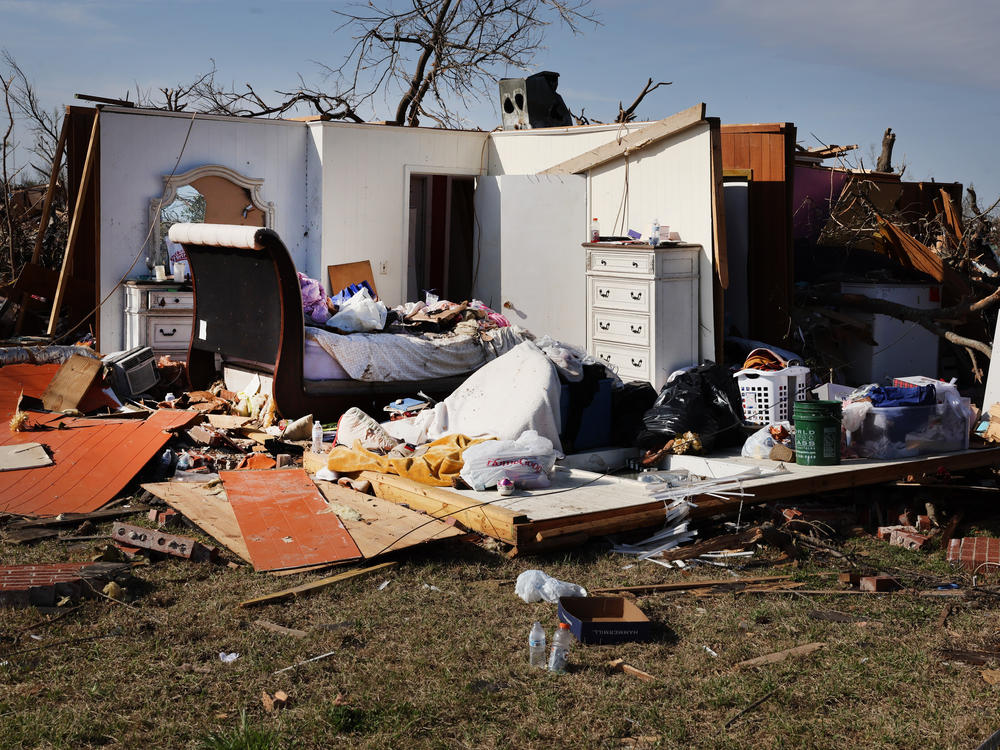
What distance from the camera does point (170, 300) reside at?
9.46 meters

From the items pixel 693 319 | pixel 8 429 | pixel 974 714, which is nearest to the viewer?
pixel 974 714

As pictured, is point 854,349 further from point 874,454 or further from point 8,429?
point 8,429

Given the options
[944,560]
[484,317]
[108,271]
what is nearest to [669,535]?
[944,560]

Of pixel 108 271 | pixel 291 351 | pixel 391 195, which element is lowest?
pixel 291 351

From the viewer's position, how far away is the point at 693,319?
8.36 meters

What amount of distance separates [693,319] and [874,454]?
2.34 m

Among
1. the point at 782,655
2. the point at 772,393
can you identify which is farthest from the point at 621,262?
the point at 782,655

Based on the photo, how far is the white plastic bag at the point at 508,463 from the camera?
566 cm

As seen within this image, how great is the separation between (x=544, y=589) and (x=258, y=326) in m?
4.24

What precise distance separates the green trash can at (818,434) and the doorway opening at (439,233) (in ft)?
19.6

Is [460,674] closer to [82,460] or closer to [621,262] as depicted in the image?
[82,460]

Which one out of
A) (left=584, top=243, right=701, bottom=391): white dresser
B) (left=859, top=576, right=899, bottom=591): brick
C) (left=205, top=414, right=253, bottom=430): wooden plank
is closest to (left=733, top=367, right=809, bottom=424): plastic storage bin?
(left=584, top=243, right=701, bottom=391): white dresser

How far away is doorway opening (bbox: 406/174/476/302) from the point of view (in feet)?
38.4

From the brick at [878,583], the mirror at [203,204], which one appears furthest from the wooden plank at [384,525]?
the mirror at [203,204]
